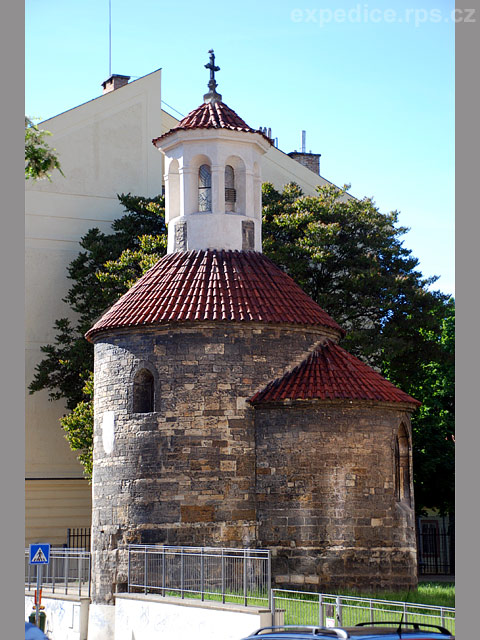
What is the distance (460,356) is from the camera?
1242cm

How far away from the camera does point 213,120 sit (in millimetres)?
30297

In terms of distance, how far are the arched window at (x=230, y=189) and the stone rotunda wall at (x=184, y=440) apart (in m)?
4.73

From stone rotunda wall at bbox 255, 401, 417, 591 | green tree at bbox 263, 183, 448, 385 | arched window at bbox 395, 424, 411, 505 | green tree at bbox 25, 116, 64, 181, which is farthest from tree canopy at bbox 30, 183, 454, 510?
green tree at bbox 25, 116, 64, 181

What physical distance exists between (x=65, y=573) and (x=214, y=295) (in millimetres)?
8831

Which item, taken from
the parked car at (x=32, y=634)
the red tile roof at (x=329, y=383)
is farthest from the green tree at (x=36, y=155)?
the red tile roof at (x=329, y=383)

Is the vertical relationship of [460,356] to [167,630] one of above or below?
above

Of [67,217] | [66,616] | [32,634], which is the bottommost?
[66,616]

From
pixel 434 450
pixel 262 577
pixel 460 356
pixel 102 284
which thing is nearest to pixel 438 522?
pixel 434 450

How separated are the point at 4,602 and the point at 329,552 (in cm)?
1520

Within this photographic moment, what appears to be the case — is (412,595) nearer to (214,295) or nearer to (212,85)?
(214,295)

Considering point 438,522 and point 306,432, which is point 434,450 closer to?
point 438,522

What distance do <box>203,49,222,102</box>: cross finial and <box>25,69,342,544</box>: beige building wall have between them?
1193cm

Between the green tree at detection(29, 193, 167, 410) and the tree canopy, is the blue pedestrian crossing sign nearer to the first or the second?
the tree canopy

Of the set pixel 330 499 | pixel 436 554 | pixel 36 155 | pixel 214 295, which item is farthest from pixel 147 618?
pixel 436 554
